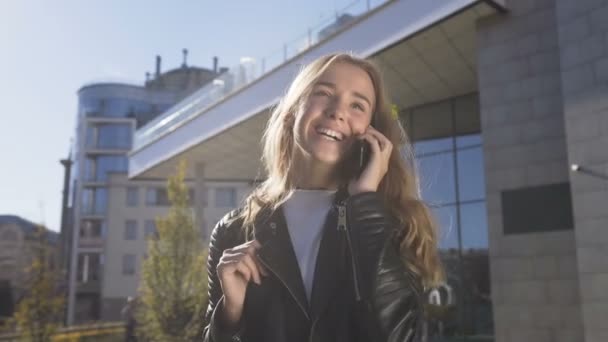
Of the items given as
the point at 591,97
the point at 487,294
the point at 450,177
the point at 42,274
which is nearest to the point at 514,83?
the point at 591,97

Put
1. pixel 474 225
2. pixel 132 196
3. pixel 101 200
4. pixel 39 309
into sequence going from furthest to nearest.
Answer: pixel 101 200 → pixel 132 196 → pixel 474 225 → pixel 39 309

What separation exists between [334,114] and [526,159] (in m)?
12.3

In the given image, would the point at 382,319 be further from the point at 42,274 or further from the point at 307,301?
the point at 42,274

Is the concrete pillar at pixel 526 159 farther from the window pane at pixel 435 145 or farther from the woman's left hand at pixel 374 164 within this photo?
the woman's left hand at pixel 374 164

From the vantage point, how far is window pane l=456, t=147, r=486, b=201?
16.9 m

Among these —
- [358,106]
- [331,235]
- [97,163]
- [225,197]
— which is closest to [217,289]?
[331,235]

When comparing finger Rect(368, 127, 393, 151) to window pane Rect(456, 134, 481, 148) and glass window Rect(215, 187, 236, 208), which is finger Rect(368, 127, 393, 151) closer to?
window pane Rect(456, 134, 481, 148)

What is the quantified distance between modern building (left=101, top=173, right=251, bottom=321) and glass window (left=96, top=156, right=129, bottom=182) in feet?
6.68

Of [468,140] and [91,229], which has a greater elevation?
[91,229]

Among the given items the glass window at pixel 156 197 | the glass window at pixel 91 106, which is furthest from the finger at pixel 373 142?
the glass window at pixel 91 106

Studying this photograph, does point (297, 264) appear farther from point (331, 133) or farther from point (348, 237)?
point (331, 133)

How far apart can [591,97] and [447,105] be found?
7.20 m

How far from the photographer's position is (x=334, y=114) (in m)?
1.43

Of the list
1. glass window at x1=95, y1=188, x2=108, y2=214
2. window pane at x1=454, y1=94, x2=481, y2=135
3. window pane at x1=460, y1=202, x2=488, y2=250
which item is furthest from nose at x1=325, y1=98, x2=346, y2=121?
glass window at x1=95, y1=188, x2=108, y2=214
